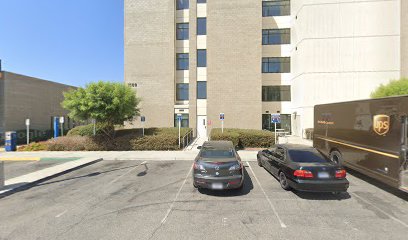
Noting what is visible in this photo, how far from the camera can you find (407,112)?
20.5ft

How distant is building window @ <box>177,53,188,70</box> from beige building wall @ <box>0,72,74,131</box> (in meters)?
17.8

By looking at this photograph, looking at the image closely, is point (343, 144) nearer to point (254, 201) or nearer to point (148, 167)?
point (254, 201)

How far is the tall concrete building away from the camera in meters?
23.8

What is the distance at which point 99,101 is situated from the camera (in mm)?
→ 14695

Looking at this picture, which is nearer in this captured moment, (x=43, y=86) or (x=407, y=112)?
(x=407, y=112)

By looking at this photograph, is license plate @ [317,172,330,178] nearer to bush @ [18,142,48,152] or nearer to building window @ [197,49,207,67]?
bush @ [18,142,48,152]

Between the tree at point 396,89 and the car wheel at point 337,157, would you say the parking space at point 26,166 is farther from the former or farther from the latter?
the tree at point 396,89

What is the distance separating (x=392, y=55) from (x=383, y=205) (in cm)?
2216

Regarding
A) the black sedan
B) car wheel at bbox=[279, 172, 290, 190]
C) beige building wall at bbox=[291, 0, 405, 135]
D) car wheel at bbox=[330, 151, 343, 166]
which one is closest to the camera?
the black sedan

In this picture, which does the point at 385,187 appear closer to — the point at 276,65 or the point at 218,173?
the point at 218,173

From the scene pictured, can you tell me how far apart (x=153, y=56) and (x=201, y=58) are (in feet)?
18.5

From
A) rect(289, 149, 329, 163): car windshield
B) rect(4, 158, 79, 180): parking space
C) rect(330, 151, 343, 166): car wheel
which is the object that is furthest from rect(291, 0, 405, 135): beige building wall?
rect(4, 158, 79, 180): parking space

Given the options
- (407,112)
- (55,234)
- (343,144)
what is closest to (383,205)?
(407,112)

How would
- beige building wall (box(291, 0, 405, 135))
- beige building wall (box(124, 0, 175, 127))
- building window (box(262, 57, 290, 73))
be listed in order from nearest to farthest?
beige building wall (box(291, 0, 405, 135)) < beige building wall (box(124, 0, 175, 127)) < building window (box(262, 57, 290, 73))
